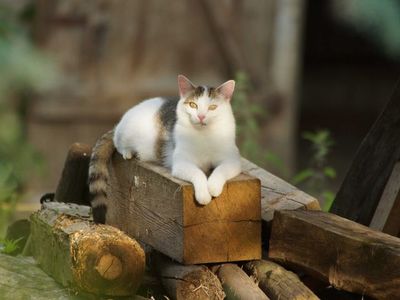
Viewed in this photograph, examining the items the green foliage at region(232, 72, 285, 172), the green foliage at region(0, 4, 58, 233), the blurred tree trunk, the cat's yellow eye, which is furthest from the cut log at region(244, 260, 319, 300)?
the blurred tree trunk

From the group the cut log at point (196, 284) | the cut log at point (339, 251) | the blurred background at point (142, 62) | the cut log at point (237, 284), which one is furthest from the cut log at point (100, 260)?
the blurred background at point (142, 62)

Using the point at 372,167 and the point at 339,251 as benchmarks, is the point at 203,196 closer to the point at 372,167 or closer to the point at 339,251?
the point at 339,251

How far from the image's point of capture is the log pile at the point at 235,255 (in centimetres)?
336

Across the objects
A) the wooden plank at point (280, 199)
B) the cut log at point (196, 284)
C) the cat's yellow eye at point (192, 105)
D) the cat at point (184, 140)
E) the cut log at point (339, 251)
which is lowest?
the cut log at point (196, 284)

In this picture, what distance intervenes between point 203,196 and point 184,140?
0.39 meters

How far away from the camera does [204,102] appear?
3709 millimetres

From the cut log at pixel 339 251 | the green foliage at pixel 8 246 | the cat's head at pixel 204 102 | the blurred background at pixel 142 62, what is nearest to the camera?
the cut log at pixel 339 251

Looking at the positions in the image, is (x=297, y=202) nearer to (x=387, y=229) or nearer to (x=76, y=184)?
(x=387, y=229)

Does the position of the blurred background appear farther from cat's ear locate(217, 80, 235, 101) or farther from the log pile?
the log pile

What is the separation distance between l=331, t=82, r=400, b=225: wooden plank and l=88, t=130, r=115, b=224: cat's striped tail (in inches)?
42.3

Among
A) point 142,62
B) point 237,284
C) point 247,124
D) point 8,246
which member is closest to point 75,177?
point 8,246

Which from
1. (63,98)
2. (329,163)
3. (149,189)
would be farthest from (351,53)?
(149,189)

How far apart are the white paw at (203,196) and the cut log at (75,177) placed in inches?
50.2

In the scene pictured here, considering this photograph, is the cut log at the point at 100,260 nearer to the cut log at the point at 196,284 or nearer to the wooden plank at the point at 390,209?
the cut log at the point at 196,284
